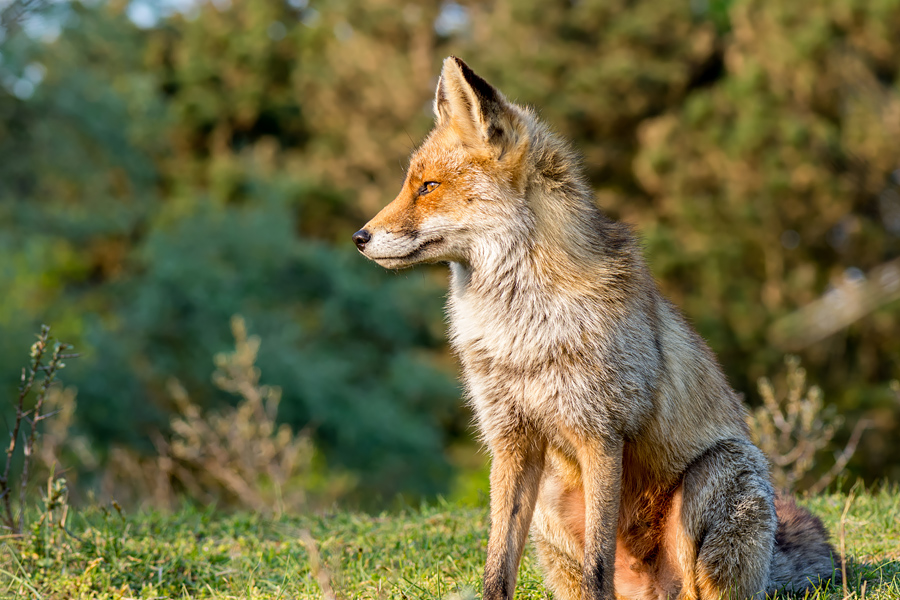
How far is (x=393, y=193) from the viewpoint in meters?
25.8

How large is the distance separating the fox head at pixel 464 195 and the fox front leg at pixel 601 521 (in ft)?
3.73

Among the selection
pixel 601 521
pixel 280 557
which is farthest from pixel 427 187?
pixel 280 557

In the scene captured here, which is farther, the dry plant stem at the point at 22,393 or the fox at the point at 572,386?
the dry plant stem at the point at 22,393

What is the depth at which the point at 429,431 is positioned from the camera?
20.4 meters

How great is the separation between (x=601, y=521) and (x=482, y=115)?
6.39 ft

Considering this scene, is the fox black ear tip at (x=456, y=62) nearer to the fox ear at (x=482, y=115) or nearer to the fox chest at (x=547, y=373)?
the fox ear at (x=482, y=115)

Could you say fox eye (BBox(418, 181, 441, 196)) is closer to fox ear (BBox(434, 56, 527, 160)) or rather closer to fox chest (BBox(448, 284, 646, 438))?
fox ear (BBox(434, 56, 527, 160))

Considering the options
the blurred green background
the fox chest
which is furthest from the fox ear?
the blurred green background

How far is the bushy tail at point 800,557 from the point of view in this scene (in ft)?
13.9

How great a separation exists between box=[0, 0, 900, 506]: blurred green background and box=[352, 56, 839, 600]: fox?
903cm

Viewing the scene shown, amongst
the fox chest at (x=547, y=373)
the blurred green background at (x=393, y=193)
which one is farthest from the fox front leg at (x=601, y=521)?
the blurred green background at (x=393, y=193)

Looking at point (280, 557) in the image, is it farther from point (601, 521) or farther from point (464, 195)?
point (464, 195)

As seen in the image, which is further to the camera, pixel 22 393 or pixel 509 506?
pixel 22 393

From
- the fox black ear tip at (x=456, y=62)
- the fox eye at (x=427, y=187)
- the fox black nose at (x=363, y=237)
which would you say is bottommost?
the fox black nose at (x=363, y=237)
